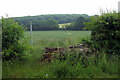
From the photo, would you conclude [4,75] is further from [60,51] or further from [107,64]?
[107,64]

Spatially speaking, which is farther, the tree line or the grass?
the tree line

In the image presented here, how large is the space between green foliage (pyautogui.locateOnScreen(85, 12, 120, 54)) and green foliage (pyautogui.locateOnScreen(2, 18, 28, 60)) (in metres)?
2.27

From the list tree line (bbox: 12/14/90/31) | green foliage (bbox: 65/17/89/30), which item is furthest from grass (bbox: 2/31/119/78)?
tree line (bbox: 12/14/90/31)

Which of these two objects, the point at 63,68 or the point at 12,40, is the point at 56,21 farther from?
the point at 63,68

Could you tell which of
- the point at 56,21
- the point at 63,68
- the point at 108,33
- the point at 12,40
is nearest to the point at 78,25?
the point at 56,21

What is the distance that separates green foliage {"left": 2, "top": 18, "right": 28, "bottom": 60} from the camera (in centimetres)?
467

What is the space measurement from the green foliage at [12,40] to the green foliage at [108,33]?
7.45ft

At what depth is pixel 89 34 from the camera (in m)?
5.61

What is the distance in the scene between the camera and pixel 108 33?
518cm

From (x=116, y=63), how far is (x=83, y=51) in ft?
3.09

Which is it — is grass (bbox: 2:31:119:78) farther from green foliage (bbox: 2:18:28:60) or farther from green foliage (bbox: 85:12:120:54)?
green foliage (bbox: 85:12:120:54)

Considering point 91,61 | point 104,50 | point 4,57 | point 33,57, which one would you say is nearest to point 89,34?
point 104,50

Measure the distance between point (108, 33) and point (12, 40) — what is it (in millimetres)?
2899

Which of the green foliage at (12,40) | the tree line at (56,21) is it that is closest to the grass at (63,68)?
the green foliage at (12,40)
